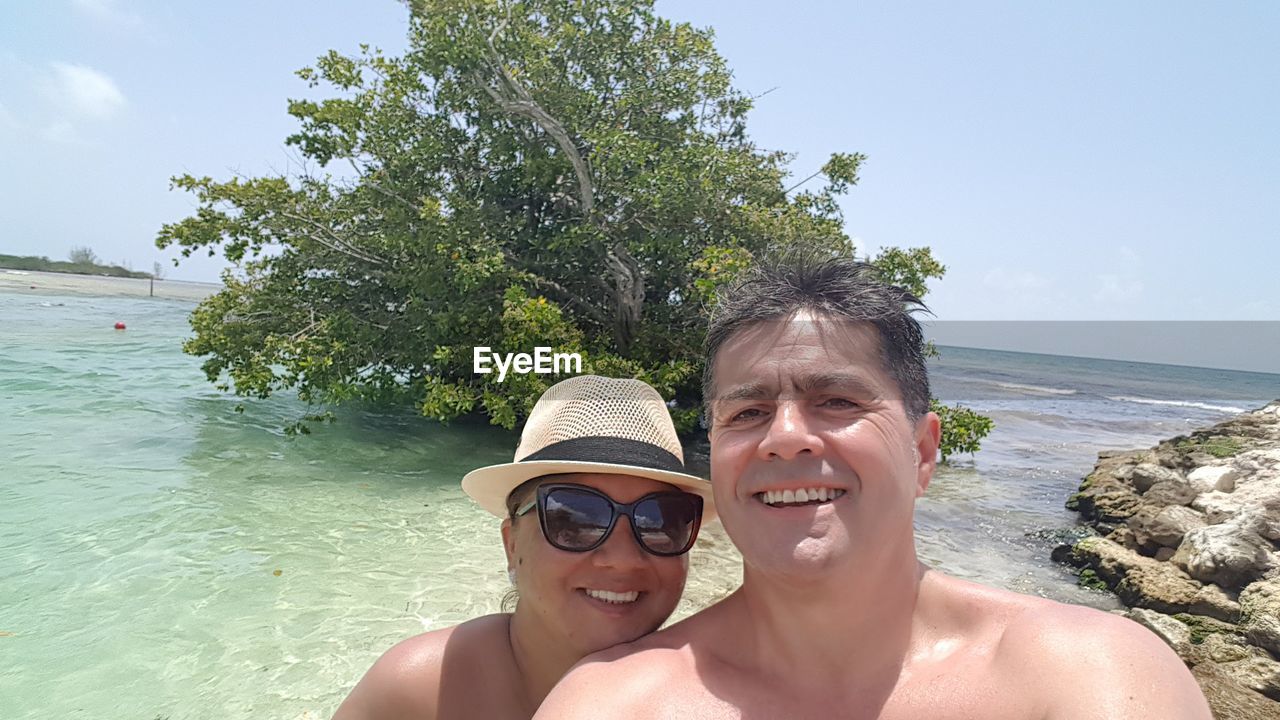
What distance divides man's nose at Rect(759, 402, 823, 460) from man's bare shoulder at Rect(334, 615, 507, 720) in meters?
1.13

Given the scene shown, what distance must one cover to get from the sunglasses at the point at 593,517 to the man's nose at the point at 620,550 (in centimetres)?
1

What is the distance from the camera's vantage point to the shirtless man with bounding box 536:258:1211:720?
1.54 meters

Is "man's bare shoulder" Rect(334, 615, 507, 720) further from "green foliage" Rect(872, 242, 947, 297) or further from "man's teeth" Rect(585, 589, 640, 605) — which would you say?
"green foliage" Rect(872, 242, 947, 297)

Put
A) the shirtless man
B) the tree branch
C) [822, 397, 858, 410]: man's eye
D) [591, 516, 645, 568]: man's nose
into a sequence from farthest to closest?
the tree branch < [591, 516, 645, 568]: man's nose < [822, 397, 858, 410]: man's eye < the shirtless man

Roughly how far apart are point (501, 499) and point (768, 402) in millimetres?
1148

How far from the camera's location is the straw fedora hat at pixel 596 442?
2072 millimetres

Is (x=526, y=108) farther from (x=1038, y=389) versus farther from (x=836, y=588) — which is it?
(x=1038, y=389)

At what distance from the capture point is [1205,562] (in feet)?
23.1

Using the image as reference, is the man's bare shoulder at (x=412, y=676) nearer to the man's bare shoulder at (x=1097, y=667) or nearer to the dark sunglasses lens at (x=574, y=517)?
the dark sunglasses lens at (x=574, y=517)

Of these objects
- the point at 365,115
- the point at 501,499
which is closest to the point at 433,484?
the point at 365,115

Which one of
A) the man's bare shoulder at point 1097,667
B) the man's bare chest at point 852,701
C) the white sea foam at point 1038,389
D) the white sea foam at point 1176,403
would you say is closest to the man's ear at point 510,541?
the man's bare chest at point 852,701

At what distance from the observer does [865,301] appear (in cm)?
176

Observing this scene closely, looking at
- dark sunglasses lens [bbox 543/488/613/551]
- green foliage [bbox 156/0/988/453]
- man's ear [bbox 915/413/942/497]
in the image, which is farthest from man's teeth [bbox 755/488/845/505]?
green foliage [bbox 156/0/988/453]

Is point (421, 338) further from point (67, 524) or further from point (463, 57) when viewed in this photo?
point (67, 524)
